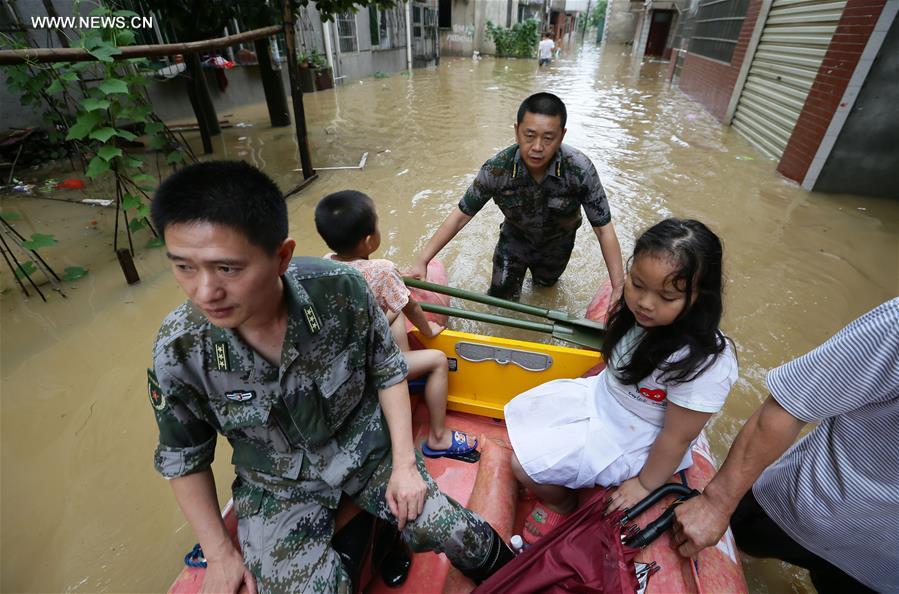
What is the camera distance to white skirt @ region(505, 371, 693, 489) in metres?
1.54

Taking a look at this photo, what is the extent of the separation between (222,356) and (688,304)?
1.42 metres

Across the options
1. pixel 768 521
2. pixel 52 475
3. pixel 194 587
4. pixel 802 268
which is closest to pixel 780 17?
pixel 802 268

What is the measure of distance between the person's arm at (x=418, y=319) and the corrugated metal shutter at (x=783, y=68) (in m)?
7.01

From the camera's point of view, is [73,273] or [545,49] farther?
[545,49]

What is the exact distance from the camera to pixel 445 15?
2430cm

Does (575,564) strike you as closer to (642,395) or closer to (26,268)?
(642,395)

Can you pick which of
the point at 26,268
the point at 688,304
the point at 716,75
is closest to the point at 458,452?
the point at 688,304

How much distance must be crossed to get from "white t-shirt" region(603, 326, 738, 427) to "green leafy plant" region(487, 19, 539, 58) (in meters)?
26.8

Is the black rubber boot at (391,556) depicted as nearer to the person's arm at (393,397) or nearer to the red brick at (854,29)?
the person's arm at (393,397)

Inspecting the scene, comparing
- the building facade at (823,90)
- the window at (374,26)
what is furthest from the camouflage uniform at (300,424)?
the window at (374,26)

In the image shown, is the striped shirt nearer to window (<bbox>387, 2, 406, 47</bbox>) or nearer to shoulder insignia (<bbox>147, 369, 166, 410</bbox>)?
shoulder insignia (<bbox>147, 369, 166, 410</bbox>)

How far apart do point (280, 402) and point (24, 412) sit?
2735mm

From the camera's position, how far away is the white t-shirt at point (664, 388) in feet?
4.33

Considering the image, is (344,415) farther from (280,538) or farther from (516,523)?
(516,523)
